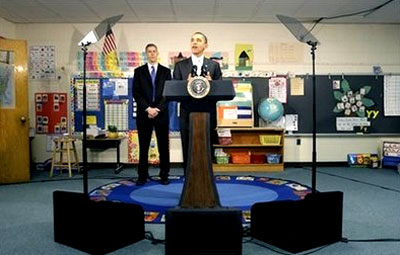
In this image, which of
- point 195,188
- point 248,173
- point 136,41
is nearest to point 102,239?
point 195,188

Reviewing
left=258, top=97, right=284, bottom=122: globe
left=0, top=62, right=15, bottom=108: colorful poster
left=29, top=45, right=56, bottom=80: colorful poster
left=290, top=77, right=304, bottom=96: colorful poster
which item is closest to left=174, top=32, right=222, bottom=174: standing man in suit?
left=258, top=97, right=284, bottom=122: globe

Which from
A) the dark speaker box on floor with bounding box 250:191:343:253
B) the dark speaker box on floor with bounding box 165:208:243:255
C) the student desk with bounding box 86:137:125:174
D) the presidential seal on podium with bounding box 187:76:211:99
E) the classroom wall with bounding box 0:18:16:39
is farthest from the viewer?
the classroom wall with bounding box 0:18:16:39

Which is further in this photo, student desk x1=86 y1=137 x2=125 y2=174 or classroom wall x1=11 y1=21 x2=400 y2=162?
classroom wall x1=11 y1=21 x2=400 y2=162

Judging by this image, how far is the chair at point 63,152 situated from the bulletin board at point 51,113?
1.28ft

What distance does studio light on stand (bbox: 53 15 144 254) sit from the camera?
236 centimetres

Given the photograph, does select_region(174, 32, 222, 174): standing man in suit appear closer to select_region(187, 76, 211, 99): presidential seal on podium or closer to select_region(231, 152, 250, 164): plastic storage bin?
select_region(187, 76, 211, 99): presidential seal on podium

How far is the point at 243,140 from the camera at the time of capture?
18.9 feet

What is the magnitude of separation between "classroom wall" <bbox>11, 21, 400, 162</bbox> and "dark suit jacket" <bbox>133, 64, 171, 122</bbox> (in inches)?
64.2

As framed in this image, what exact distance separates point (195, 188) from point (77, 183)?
8.90 feet

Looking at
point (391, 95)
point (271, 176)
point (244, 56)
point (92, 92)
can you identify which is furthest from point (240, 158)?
point (391, 95)

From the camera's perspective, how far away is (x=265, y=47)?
230 inches

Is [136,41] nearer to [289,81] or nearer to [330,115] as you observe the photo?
[289,81]

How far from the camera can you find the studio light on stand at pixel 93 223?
7.74 ft

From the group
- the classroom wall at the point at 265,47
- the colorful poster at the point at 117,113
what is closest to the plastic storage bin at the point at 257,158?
the classroom wall at the point at 265,47
